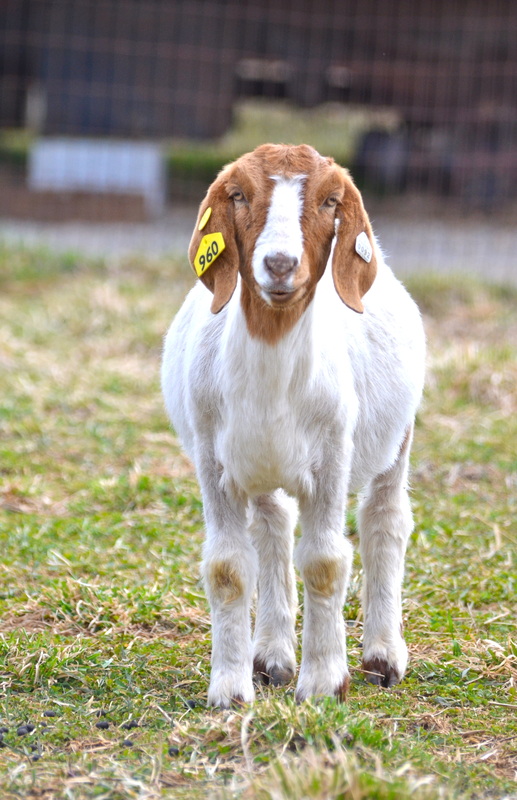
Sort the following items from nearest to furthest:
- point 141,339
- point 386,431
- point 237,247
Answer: point 237,247 → point 386,431 → point 141,339

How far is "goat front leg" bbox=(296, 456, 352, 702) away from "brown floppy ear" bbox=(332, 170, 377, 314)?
0.57 m

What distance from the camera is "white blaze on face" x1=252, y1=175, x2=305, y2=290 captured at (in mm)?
3186

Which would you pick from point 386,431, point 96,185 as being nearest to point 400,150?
point 96,185

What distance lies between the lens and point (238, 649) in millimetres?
3625

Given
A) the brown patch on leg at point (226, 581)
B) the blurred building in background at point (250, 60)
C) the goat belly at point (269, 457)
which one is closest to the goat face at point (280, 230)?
the goat belly at point (269, 457)

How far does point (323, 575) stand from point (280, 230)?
111cm

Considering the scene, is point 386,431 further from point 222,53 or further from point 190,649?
point 222,53

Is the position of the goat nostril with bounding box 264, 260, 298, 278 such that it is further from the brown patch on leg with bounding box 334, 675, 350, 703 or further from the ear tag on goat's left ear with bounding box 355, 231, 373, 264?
the brown patch on leg with bounding box 334, 675, 350, 703

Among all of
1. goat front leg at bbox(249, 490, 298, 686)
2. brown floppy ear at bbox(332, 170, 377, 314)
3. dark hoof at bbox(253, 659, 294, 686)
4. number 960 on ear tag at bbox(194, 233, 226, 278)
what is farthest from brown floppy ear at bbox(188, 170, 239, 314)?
dark hoof at bbox(253, 659, 294, 686)

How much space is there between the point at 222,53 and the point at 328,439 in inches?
446

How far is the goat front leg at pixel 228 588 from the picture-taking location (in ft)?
11.8

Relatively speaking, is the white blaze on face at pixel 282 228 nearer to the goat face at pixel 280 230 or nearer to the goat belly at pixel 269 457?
the goat face at pixel 280 230

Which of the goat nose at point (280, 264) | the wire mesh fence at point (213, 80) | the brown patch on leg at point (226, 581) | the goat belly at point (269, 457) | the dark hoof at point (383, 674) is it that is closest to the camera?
the goat nose at point (280, 264)

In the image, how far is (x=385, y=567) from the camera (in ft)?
13.6
